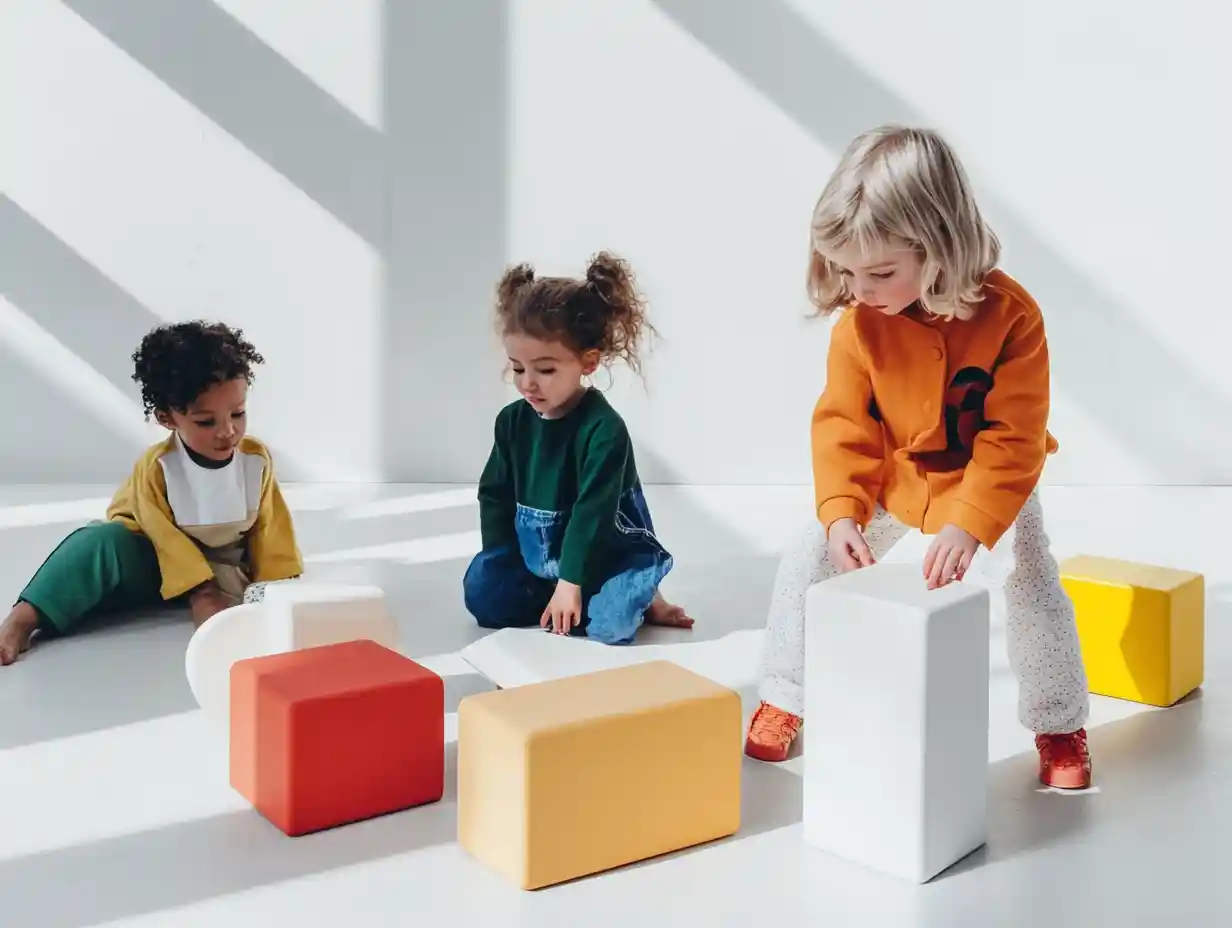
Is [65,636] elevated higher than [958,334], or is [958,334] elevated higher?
[958,334]

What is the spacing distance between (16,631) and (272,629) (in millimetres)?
608

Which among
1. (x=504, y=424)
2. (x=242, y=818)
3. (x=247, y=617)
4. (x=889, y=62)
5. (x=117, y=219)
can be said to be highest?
(x=889, y=62)

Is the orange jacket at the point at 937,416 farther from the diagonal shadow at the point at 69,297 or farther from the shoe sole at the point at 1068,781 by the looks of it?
the diagonal shadow at the point at 69,297

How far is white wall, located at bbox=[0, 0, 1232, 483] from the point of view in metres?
3.67

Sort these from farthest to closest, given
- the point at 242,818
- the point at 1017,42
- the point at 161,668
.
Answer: the point at 1017,42
the point at 161,668
the point at 242,818

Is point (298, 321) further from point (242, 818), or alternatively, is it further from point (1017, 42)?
→ point (242, 818)

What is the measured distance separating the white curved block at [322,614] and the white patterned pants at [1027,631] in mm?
524

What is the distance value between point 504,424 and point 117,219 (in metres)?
1.80

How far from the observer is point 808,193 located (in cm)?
→ 372

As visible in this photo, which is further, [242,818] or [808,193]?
[808,193]

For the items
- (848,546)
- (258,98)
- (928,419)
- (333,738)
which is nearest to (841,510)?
(848,546)

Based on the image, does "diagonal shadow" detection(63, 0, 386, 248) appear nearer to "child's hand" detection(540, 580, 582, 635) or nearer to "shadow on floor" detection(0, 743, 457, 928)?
"child's hand" detection(540, 580, 582, 635)

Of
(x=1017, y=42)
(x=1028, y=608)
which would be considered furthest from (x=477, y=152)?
(x=1028, y=608)

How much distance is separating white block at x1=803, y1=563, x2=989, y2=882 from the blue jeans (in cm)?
80
